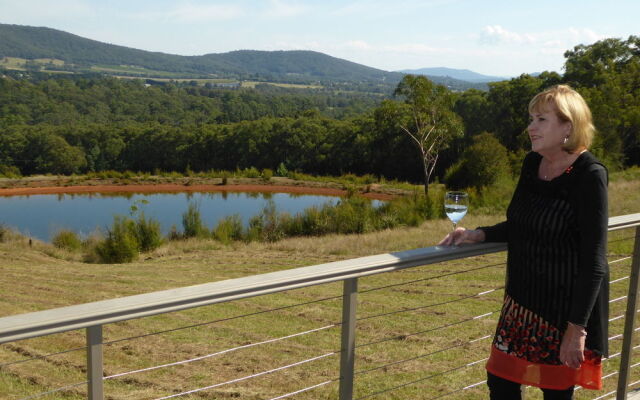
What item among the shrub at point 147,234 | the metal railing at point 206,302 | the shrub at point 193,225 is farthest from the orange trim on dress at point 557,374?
the shrub at point 193,225

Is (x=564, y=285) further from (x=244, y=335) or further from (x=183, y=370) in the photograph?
(x=244, y=335)

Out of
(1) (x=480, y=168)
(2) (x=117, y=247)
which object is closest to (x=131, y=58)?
(1) (x=480, y=168)

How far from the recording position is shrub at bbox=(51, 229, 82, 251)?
1260 centimetres

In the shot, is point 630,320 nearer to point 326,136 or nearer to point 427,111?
point 427,111

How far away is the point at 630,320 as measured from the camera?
7.38 ft

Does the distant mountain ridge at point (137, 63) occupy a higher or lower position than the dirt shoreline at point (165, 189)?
higher

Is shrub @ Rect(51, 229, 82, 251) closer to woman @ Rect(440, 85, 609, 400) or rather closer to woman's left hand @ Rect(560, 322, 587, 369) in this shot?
woman @ Rect(440, 85, 609, 400)

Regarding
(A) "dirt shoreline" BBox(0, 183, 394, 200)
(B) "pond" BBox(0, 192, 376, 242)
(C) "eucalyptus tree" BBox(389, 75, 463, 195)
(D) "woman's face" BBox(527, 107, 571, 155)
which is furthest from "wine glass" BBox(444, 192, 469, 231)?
(C) "eucalyptus tree" BBox(389, 75, 463, 195)

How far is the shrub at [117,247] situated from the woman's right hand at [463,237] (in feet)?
33.8

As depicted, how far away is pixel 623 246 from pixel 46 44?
535ft

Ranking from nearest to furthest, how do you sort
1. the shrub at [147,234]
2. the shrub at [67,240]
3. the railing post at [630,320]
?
the railing post at [630,320]
the shrub at [147,234]
the shrub at [67,240]

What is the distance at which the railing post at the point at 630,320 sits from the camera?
2184 millimetres

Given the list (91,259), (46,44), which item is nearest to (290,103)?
(91,259)

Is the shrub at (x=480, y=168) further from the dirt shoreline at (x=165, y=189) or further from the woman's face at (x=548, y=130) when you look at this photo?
the woman's face at (x=548, y=130)
